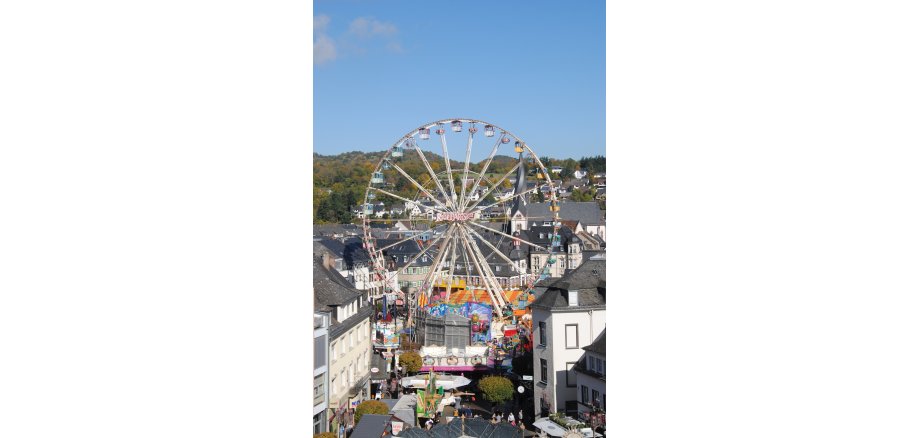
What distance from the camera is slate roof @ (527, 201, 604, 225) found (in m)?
5.33

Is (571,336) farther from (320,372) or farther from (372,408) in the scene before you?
(320,372)

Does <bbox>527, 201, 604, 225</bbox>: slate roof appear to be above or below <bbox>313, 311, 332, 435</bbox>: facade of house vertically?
above

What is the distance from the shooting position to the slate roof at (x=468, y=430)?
187 inches

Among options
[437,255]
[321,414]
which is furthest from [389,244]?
[321,414]

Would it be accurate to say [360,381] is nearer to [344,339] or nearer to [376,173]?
[344,339]

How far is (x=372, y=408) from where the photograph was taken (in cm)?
496

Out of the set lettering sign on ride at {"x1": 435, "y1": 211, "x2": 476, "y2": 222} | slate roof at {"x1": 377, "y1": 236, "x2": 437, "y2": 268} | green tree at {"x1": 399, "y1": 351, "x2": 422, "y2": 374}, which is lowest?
green tree at {"x1": 399, "y1": 351, "x2": 422, "y2": 374}

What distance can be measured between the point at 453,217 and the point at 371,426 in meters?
2.89

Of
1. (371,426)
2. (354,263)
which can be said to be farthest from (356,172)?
(371,426)

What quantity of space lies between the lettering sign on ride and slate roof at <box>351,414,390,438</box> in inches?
110

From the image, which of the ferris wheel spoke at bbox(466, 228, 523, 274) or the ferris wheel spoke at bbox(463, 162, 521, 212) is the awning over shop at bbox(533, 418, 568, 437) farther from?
the ferris wheel spoke at bbox(463, 162, 521, 212)

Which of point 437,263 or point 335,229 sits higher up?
point 335,229

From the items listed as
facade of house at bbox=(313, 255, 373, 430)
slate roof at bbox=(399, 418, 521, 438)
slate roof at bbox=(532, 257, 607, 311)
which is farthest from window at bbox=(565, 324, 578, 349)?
facade of house at bbox=(313, 255, 373, 430)
